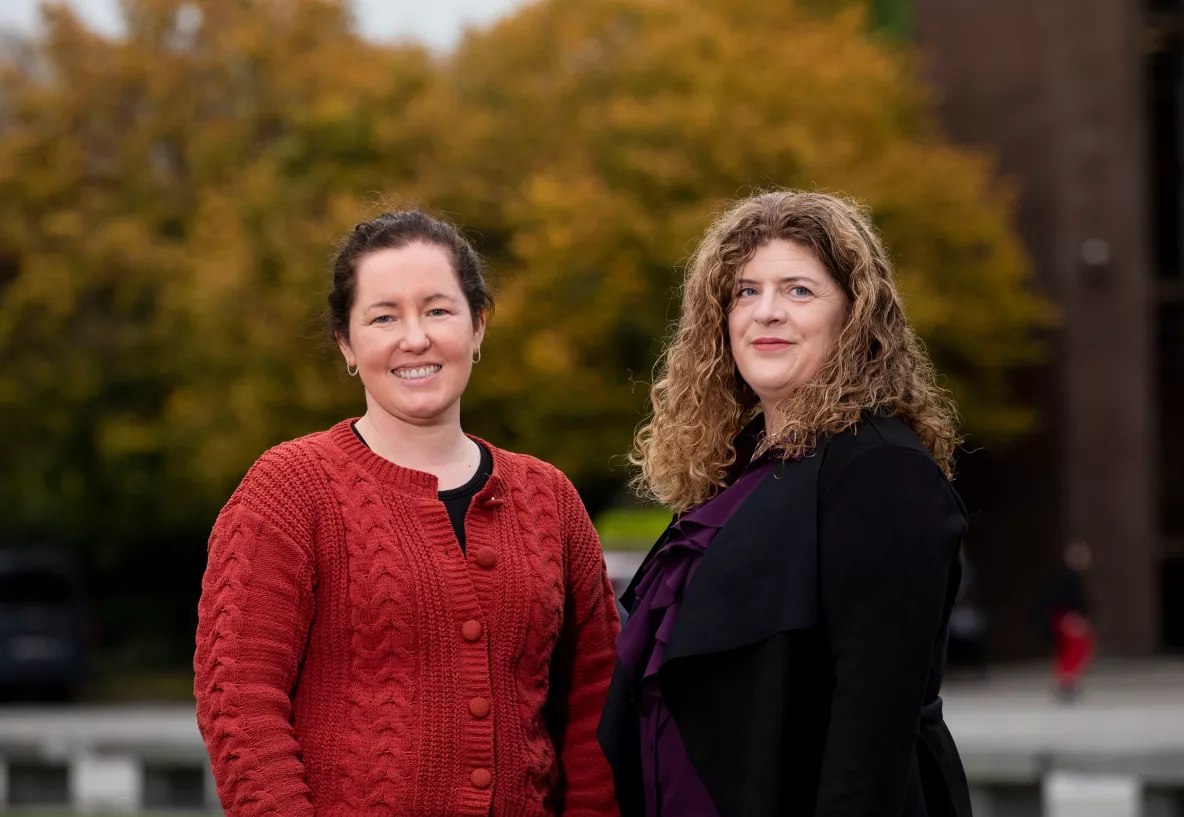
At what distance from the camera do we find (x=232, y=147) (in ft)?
79.7

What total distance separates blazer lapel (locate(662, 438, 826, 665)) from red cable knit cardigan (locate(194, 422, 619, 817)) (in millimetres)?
363

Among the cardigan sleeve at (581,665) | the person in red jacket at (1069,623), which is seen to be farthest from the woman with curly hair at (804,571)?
the person in red jacket at (1069,623)

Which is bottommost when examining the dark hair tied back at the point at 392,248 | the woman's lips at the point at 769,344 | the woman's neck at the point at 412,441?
the woman's neck at the point at 412,441

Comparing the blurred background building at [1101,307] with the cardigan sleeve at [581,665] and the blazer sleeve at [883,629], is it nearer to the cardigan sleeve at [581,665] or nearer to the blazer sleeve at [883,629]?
the cardigan sleeve at [581,665]

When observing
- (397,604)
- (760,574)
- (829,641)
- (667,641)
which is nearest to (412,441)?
(397,604)

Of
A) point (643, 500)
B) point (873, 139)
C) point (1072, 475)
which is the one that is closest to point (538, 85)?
point (873, 139)

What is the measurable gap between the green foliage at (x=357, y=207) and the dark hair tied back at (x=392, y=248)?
14.5 m

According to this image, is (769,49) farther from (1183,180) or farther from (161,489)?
(161,489)

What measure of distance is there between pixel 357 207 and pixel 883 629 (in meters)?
17.2

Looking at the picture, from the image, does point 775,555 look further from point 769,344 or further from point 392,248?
point 392,248

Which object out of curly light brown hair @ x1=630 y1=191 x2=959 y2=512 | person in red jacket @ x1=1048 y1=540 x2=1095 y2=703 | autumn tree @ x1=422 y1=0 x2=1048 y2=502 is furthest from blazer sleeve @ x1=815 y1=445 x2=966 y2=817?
person in red jacket @ x1=1048 y1=540 x2=1095 y2=703

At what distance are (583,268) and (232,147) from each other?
744 cm

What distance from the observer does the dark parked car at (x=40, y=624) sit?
21172mm

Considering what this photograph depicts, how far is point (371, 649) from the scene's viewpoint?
3.25 m
